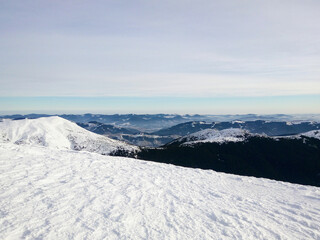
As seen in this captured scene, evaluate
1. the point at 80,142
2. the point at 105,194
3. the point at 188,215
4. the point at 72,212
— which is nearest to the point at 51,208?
the point at 72,212

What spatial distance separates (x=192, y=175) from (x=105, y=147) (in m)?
153

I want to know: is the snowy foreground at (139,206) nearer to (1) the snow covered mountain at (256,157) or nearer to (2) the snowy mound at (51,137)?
(1) the snow covered mountain at (256,157)

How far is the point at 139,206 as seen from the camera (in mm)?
9000

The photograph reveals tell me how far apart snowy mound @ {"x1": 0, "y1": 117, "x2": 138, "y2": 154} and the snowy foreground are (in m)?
135

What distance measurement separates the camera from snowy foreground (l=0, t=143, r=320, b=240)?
6.87m

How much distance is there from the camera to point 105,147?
523ft

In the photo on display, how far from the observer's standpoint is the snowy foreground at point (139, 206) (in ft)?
22.5

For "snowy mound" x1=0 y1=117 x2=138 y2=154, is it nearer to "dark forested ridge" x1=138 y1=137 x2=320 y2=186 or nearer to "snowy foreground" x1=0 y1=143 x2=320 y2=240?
"dark forested ridge" x1=138 y1=137 x2=320 y2=186

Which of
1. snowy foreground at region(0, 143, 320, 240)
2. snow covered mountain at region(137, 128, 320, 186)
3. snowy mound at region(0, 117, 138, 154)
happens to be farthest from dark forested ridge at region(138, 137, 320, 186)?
snowy foreground at region(0, 143, 320, 240)

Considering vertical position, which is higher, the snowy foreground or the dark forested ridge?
the snowy foreground

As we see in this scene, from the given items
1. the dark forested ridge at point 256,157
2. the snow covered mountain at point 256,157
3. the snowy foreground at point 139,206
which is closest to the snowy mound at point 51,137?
the snow covered mountain at point 256,157

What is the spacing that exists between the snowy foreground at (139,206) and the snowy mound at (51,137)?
134526mm

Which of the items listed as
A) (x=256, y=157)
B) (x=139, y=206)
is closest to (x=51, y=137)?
(x=256, y=157)

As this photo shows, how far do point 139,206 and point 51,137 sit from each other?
177 m
